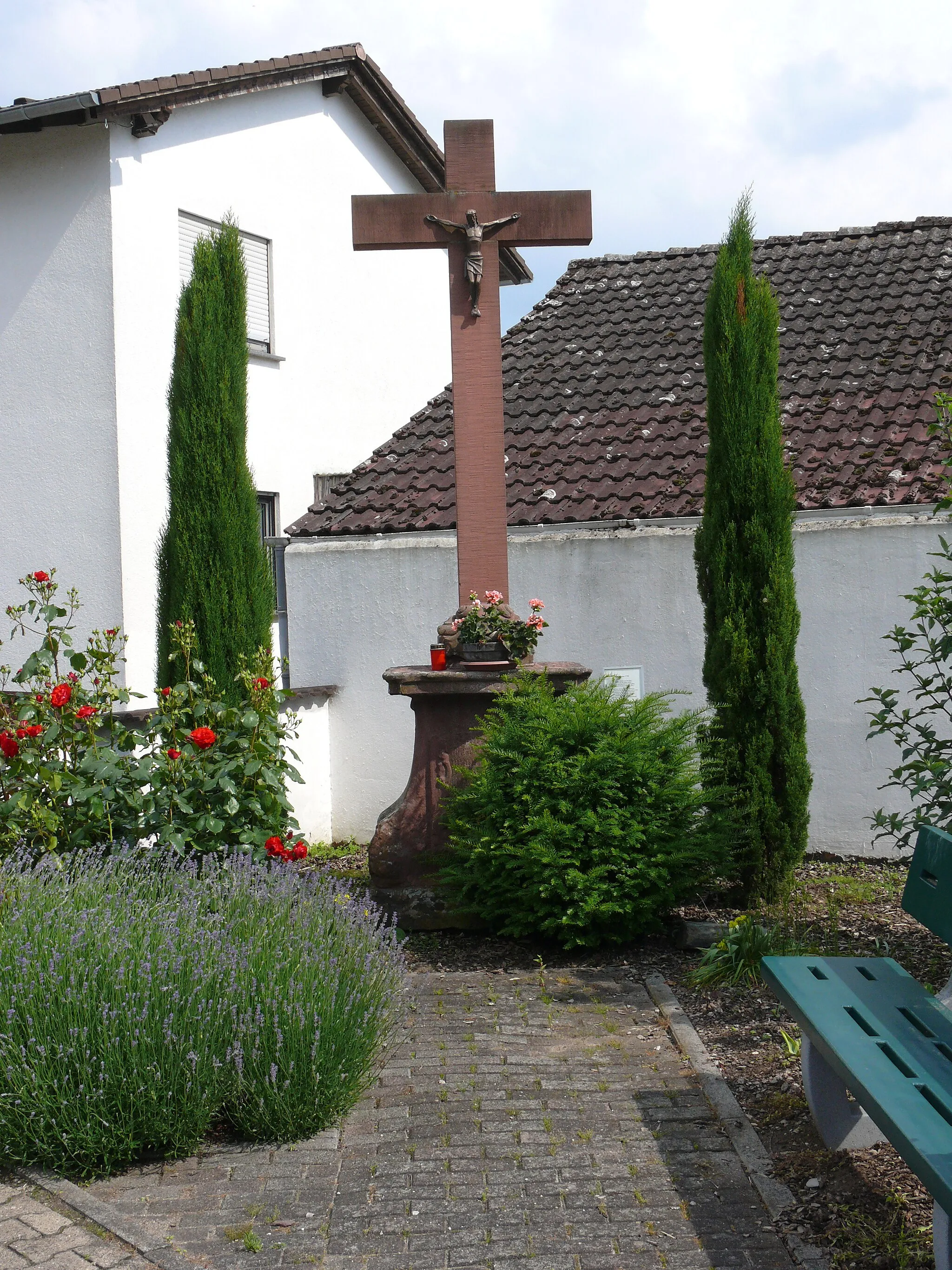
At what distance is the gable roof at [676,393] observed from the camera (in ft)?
29.5

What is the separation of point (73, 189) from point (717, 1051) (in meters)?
9.09

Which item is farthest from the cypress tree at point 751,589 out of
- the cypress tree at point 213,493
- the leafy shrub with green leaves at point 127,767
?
the cypress tree at point 213,493

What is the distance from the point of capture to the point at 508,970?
5.93m

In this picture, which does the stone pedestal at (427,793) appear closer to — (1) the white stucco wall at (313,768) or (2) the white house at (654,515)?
(2) the white house at (654,515)

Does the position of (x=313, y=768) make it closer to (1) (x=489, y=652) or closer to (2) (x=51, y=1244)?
(1) (x=489, y=652)

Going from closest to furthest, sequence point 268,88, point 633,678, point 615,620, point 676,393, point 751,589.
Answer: point 751,589
point 633,678
point 615,620
point 676,393
point 268,88

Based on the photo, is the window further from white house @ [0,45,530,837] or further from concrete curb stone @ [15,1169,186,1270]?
concrete curb stone @ [15,1169,186,1270]

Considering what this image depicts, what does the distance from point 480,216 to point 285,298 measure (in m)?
5.94

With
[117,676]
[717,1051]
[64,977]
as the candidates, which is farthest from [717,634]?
[117,676]

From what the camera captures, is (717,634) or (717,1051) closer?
(717,1051)

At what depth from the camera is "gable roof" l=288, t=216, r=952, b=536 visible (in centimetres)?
898

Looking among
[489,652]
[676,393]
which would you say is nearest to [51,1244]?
[489,652]

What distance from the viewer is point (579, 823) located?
5.95 metres

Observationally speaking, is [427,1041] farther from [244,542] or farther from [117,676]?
[117,676]
